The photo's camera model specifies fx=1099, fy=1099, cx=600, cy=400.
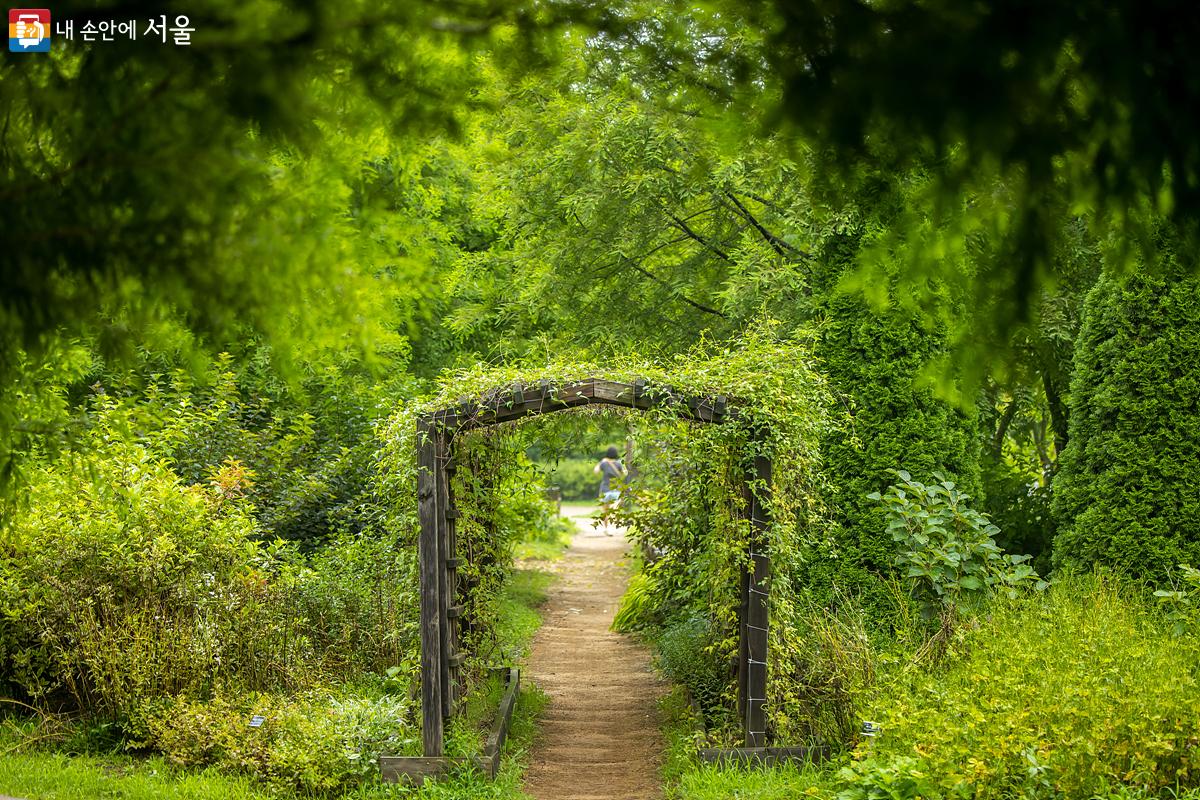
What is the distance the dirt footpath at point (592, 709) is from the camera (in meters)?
7.57

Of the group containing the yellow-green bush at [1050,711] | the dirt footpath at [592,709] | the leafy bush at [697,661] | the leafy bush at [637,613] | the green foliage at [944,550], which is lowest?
the dirt footpath at [592,709]

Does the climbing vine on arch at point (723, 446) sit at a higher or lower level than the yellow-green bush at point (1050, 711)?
higher

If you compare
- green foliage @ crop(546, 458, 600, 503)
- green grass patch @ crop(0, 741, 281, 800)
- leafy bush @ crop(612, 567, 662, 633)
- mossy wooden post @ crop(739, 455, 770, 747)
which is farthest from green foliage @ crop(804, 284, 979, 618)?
green foliage @ crop(546, 458, 600, 503)

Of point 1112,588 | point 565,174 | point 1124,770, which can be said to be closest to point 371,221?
point 1124,770

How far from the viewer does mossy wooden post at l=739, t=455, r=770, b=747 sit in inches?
284

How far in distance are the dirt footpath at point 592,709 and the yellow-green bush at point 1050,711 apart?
6.51ft

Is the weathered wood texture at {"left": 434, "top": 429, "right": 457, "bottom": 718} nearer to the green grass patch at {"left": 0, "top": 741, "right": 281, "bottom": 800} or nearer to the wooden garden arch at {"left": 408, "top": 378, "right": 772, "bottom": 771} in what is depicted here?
the wooden garden arch at {"left": 408, "top": 378, "right": 772, "bottom": 771}

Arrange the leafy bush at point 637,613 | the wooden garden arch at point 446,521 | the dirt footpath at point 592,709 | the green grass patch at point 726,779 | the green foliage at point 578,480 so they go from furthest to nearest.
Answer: the green foliage at point 578,480, the leafy bush at point 637,613, the dirt footpath at point 592,709, the wooden garden arch at point 446,521, the green grass patch at point 726,779

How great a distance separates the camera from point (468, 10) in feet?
8.34

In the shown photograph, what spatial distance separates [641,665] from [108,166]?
982cm

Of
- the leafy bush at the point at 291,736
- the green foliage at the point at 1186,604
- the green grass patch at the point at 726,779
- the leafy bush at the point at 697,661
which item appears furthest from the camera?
the leafy bush at the point at 697,661

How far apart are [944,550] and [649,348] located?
416 centimetres

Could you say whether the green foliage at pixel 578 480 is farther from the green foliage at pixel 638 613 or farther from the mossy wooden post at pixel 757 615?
the mossy wooden post at pixel 757 615

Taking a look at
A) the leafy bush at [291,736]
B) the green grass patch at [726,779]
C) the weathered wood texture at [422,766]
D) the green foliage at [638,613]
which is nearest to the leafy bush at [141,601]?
the leafy bush at [291,736]
